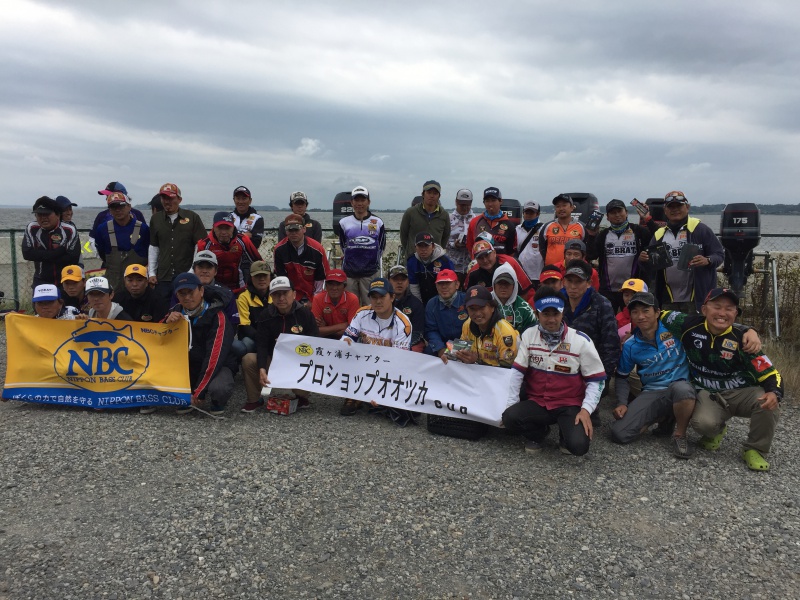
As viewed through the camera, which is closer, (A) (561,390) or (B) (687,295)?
(A) (561,390)

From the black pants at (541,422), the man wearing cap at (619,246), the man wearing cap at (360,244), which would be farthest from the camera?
the man wearing cap at (360,244)

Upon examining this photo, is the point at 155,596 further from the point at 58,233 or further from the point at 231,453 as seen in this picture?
the point at 58,233

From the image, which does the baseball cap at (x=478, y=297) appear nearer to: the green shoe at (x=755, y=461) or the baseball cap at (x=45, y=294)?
the green shoe at (x=755, y=461)

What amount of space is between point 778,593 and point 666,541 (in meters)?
0.66

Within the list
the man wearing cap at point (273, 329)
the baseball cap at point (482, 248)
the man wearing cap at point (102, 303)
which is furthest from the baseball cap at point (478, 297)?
the man wearing cap at point (102, 303)

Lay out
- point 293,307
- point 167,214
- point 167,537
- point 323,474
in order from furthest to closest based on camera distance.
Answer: point 167,214, point 293,307, point 323,474, point 167,537

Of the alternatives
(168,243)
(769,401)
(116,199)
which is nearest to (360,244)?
(168,243)

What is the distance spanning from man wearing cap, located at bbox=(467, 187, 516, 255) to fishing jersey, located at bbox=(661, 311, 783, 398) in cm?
308

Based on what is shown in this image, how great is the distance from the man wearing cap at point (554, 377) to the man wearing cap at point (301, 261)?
3.22 m

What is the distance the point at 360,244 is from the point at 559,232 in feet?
8.81

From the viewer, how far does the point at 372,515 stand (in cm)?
410

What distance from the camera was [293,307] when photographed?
255 inches

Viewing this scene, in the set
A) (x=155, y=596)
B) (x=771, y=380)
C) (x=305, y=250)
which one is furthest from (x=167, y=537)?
(x=771, y=380)

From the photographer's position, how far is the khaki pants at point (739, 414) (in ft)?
16.5
